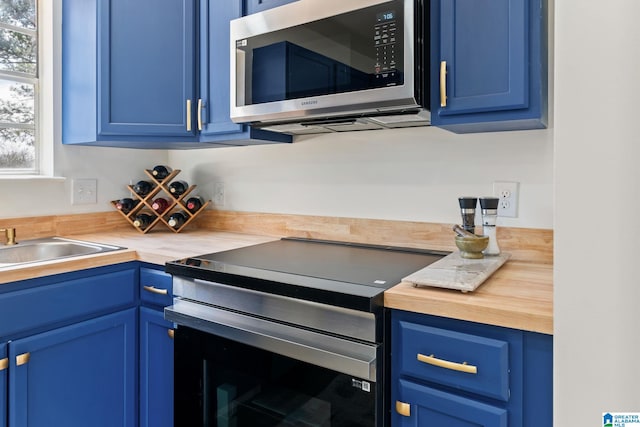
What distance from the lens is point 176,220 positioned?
213cm

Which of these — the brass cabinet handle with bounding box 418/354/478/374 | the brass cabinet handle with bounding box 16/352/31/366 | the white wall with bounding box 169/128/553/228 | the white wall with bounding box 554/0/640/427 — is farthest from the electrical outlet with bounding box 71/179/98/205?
the white wall with bounding box 554/0/640/427

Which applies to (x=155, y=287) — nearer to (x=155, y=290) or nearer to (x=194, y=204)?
(x=155, y=290)

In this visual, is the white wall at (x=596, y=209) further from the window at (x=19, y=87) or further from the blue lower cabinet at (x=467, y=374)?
the window at (x=19, y=87)

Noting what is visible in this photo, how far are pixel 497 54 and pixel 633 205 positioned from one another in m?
0.66

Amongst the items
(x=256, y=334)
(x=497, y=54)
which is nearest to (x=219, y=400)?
(x=256, y=334)

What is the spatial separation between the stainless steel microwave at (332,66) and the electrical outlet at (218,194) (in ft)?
2.15

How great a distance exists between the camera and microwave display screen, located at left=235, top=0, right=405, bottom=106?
1303 mm

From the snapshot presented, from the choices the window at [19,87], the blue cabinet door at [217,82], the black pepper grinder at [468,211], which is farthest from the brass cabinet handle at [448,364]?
the window at [19,87]

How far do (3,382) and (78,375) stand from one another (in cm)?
22

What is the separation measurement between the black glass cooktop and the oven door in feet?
0.36

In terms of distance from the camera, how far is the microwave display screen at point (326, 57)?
1303 millimetres

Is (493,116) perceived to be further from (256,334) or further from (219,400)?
(219,400)

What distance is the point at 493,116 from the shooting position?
1.26m

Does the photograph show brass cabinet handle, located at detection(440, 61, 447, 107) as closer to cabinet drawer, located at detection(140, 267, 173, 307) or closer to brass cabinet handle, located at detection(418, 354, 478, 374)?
brass cabinet handle, located at detection(418, 354, 478, 374)
